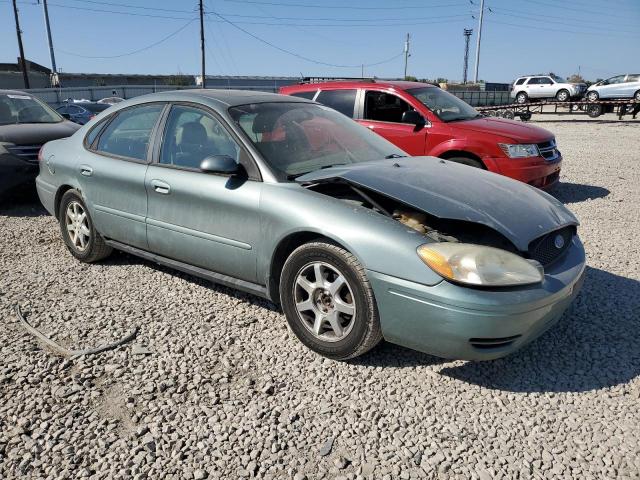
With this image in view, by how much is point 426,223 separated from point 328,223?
61 cm

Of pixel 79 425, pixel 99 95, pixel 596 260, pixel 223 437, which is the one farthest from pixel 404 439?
pixel 99 95

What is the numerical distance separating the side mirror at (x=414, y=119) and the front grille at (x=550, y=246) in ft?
13.5

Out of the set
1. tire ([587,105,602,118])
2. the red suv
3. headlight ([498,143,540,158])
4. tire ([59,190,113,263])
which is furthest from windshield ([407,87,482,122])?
tire ([587,105,602,118])

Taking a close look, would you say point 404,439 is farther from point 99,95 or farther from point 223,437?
point 99,95

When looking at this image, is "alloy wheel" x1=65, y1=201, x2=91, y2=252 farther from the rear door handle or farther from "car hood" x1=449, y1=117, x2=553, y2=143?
"car hood" x1=449, y1=117, x2=553, y2=143

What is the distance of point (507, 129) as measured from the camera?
23.8 ft

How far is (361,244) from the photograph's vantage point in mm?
2871

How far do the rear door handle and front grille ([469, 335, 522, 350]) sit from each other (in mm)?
2385

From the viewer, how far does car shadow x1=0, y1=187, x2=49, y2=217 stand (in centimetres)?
688

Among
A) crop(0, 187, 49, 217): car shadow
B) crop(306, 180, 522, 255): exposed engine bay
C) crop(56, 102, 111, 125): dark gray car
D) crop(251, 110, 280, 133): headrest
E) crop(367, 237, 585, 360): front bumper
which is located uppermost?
crop(251, 110, 280, 133): headrest

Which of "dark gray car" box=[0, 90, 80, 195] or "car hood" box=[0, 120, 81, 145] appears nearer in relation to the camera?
"dark gray car" box=[0, 90, 80, 195]

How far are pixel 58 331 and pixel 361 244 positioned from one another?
2193mm

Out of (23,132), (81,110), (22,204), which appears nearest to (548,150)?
(23,132)

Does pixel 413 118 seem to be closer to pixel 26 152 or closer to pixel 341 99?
pixel 341 99
